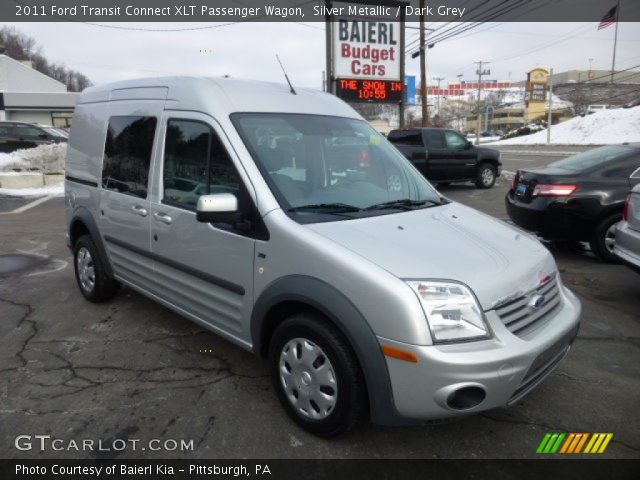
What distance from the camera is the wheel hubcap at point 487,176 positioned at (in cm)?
1409

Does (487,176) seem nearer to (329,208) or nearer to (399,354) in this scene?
(329,208)

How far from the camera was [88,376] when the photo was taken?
3.43m

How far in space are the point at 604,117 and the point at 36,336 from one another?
162 ft

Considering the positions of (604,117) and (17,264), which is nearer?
(17,264)

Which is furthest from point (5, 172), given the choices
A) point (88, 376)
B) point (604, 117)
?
point (604, 117)

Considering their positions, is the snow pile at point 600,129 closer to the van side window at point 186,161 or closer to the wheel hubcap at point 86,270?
the wheel hubcap at point 86,270

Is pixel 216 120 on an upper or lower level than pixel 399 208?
upper

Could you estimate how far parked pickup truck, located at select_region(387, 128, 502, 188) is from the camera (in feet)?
43.2

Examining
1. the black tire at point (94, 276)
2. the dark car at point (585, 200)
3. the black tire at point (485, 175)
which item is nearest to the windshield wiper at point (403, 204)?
the black tire at point (94, 276)

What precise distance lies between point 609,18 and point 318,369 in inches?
1393

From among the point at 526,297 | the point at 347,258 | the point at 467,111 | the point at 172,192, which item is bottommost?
the point at 526,297

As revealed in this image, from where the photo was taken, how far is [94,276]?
4668mm

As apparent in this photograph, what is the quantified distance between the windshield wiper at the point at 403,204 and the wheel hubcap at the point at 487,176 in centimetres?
1143
